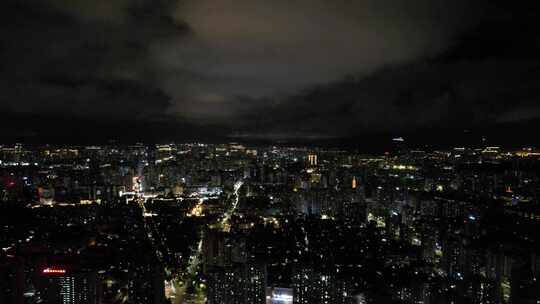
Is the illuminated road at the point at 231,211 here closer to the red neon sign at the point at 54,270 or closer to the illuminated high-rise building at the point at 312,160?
the red neon sign at the point at 54,270

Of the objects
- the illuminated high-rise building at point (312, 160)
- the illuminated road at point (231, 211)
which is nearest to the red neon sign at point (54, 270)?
the illuminated road at point (231, 211)

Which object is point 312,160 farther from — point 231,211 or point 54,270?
point 54,270

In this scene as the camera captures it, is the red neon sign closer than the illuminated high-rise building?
Yes

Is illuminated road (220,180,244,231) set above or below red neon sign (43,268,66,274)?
below

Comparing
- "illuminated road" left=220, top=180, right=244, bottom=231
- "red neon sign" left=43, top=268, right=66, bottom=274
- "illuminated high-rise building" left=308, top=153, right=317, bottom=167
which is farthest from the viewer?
"illuminated high-rise building" left=308, top=153, right=317, bottom=167

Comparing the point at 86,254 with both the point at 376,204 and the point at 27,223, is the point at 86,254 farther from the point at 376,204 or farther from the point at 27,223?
the point at 376,204

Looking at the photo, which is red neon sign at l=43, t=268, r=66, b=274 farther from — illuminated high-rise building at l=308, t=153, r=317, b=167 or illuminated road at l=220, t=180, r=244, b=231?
illuminated high-rise building at l=308, t=153, r=317, b=167

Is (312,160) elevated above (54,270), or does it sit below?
above

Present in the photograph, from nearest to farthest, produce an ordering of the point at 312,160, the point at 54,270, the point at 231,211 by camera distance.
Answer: the point at 54,270, the point at 231,211, the point at 312,160

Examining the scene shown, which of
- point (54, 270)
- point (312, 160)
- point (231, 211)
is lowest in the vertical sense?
point (231, 211)

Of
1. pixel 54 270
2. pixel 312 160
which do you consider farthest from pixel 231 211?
pixel 312 160

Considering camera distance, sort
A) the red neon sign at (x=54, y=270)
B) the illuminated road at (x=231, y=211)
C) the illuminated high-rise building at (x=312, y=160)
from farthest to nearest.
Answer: the illuminated high-rise building at (x=312, y=160) → the illuminated road at (x=231, y=211) → the red neon sign at (x=54, y=270)

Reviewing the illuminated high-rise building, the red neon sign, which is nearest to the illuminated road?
the red neon sign
